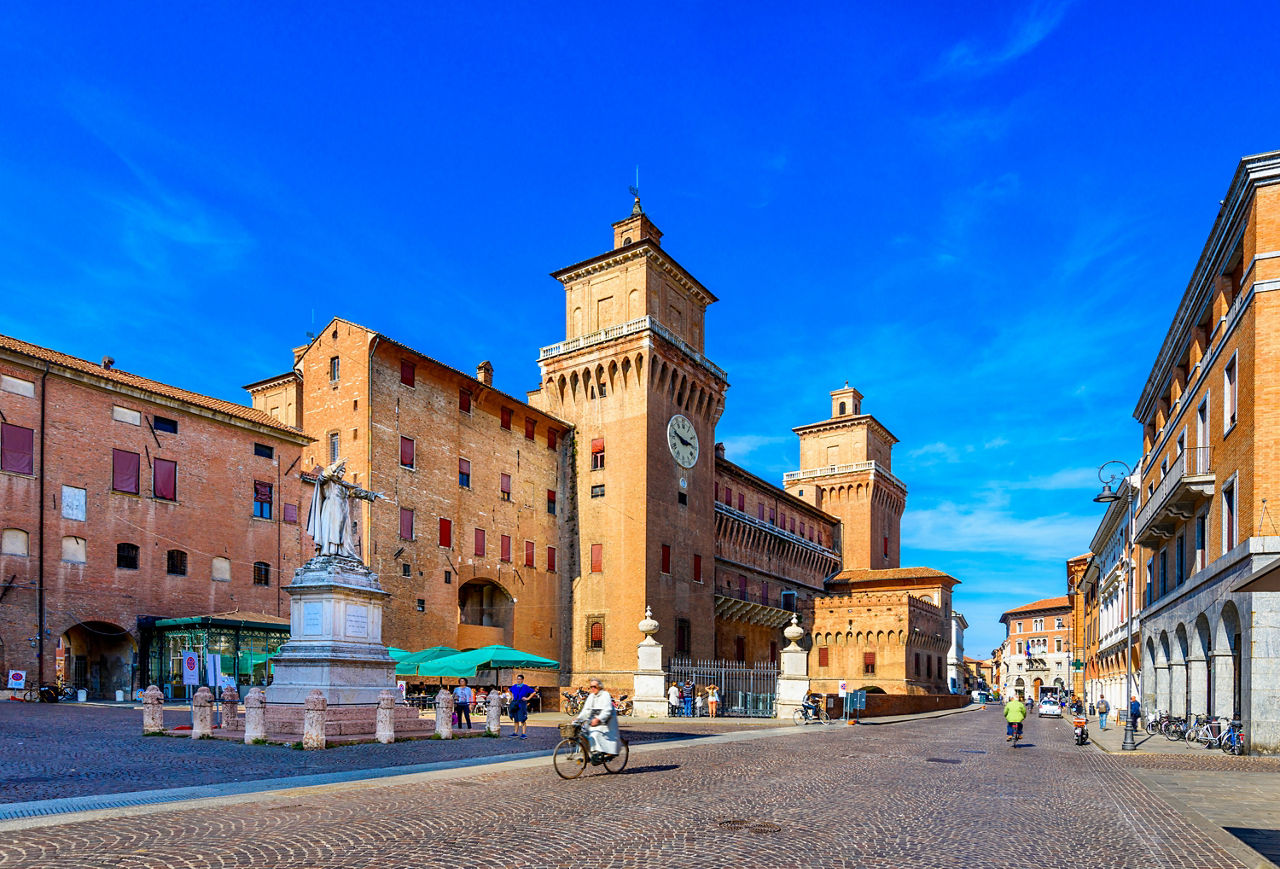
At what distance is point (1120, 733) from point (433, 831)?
31.3 metres

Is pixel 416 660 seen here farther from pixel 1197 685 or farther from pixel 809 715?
pixel 1197 685

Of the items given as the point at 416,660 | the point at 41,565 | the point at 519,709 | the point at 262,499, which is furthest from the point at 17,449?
the point at 519,709

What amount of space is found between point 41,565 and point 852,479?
201 feet

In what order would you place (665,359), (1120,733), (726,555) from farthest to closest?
(726,555)
(665,359)
(1120,733)

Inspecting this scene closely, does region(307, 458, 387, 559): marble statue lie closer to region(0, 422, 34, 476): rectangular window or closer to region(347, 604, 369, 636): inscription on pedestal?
region(347, 604, 369, 636): inscription on pedestal

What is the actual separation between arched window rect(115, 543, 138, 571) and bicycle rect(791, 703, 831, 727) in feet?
80.0

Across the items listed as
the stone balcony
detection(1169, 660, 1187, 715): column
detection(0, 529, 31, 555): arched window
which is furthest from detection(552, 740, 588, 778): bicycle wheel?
detection(0, 529, 31, 555): arched window

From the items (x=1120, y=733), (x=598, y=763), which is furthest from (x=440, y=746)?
(x=1120, y=733)

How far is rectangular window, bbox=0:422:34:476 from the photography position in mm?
30984

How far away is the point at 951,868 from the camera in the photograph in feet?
27.6

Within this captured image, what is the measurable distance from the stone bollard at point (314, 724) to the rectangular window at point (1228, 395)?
22296 mm

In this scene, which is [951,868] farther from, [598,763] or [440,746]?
[440,746]

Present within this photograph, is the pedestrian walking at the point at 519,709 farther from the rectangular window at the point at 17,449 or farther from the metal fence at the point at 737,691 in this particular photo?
the rectangular window at the point at 17,449

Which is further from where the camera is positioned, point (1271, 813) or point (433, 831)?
point (1271, 813)
